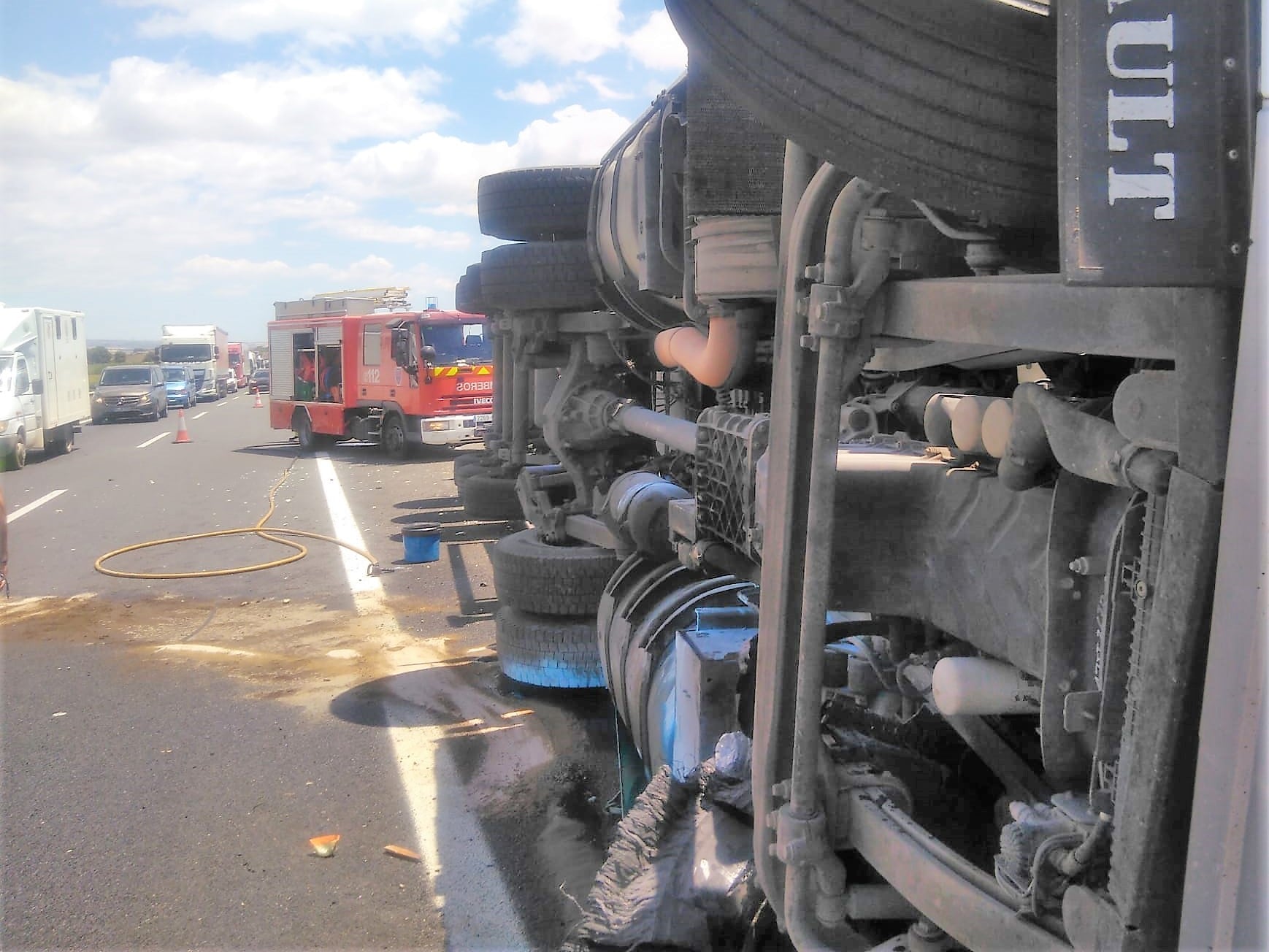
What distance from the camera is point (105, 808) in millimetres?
4516

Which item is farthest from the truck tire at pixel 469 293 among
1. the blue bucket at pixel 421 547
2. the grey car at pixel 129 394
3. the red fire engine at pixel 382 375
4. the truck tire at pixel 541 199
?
the grey car at pixel 129 394

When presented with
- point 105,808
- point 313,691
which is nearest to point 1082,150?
point 105,808

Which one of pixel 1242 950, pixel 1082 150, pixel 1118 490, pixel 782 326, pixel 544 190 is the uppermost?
pixel 544 190

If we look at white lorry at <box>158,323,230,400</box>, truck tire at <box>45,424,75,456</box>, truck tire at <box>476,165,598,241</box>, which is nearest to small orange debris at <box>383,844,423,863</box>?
truck tire at <box>476,165,598,241</box>

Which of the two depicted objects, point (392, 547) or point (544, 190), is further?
point (392, 547)

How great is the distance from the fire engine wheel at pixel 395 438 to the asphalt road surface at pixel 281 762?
852 cm

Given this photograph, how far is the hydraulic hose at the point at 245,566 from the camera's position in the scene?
9086 mm

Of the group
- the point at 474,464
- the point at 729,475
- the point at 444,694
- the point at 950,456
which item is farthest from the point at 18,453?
the point at 950,456

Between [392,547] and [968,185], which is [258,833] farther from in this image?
[392,547]

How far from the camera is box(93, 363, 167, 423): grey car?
97.1ft

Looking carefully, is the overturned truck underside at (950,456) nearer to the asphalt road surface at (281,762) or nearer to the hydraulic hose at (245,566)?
the asphalt road surface at (281,762)

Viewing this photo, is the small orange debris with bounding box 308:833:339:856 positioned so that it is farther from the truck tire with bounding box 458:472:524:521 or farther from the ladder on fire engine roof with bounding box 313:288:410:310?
the ladder on fire engine roof with bounding box 313:288:410:310

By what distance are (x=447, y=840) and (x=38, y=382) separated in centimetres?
1828

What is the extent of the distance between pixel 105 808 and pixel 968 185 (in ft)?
14.7
